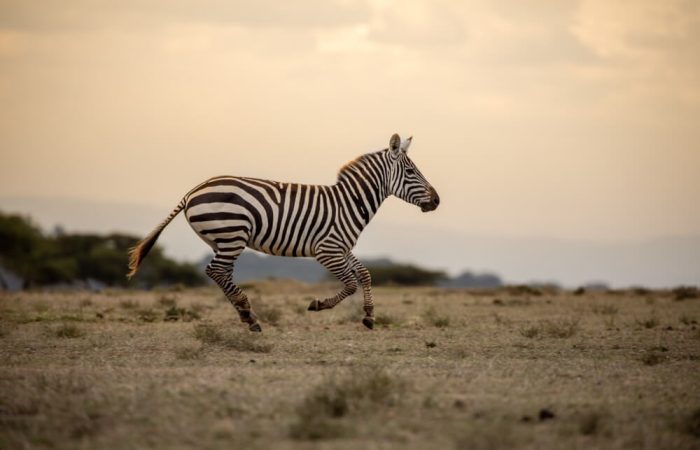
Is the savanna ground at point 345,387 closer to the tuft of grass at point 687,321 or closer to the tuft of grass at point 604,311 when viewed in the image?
the tuft of grass at point 687,321

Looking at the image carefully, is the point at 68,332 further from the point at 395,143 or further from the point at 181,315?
the point at 395,143

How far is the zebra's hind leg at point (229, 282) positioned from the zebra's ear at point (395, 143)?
131 inches

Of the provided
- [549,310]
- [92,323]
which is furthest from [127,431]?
[549,310]

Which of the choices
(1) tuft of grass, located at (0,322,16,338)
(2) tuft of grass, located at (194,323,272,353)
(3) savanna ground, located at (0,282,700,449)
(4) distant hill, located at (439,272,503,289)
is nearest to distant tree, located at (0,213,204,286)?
(3) savanna ground, located at (0,282,700,449)

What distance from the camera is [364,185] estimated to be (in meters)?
15.5

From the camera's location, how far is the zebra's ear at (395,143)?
51.8 feet

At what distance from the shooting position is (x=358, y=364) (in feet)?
34.9

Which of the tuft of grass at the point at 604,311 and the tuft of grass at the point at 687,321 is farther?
the tuft of grass at the point at 604,311

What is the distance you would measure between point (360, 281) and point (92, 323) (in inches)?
183

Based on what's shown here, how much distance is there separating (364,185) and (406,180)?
2.57 ft

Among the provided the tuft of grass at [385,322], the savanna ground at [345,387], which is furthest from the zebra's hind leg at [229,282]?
the tuft of grass at [385,322]

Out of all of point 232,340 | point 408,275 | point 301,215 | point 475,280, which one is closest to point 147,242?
point 301,215

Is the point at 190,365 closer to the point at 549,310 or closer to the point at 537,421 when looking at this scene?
the point at 537,421

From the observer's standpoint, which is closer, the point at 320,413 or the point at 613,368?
the point at 320,413
